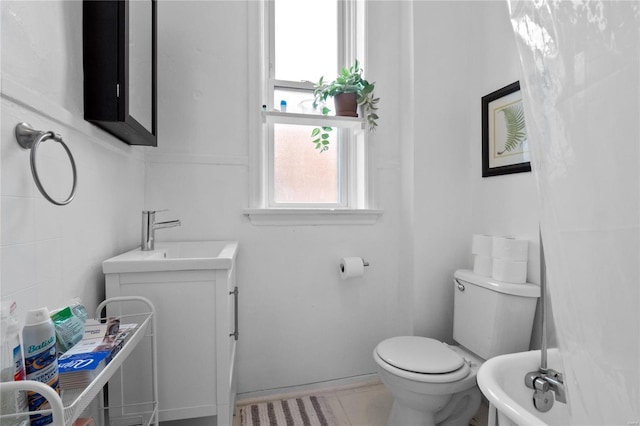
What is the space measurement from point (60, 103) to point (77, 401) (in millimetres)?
785

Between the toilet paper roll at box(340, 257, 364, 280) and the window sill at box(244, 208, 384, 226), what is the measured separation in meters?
0.23

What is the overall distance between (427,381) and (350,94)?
146 centimetres

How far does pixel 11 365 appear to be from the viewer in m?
0.52

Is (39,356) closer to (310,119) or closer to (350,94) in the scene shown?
(310,119)

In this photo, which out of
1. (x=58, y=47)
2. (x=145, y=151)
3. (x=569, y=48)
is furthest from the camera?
(x=145, y=151)

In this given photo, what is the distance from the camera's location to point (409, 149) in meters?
1.82

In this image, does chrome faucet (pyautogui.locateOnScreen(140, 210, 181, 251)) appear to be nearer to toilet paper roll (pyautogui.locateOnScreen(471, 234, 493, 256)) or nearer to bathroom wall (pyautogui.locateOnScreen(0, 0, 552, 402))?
bathroom wall (pyautogui.locateOnScreen(0, 0, 552, 402))

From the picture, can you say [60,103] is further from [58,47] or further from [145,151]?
[145,151]

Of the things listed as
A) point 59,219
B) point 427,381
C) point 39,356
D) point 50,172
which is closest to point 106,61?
point 50,172

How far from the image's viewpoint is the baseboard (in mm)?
1665

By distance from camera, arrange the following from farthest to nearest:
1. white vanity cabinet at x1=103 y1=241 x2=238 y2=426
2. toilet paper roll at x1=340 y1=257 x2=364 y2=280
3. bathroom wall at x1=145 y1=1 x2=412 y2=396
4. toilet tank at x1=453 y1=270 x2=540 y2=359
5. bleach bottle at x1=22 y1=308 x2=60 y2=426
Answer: toilet paper roll at x1=340 y1=257 x2=364 y2=280, bathroom wall at x1=145 y1=1 x2=412 y2=396, toilet tank at x1=453 y1=270 x2=540 y2=359, white vanity cabinet at x1=103 y1=241 x2=238 y2=426, bleach bottle at x1=22 y1=308 x2=60 y2=426

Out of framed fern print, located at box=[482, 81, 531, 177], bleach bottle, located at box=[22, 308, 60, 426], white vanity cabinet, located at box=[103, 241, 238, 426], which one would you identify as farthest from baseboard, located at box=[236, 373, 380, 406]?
framed fern print, located at box=[482, 81, 531, 177]

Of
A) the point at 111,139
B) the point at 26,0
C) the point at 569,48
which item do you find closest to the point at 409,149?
the point at 569,48

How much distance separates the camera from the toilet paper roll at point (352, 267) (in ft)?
5.57
